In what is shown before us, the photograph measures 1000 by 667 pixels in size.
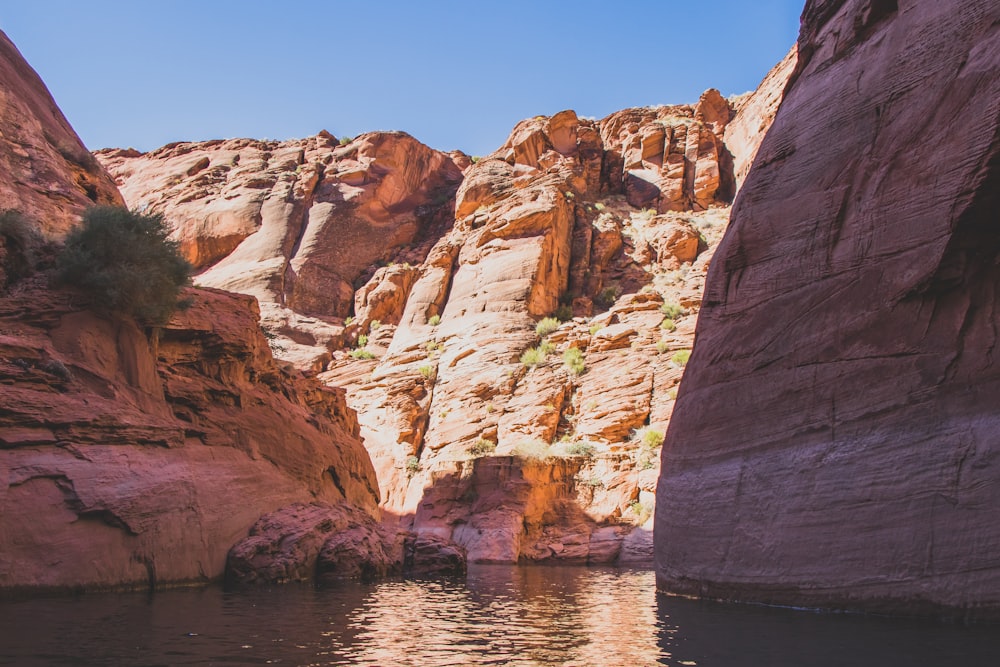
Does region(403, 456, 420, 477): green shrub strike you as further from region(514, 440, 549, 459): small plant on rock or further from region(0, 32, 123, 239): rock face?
region(0, 32, 123, 239): rock face

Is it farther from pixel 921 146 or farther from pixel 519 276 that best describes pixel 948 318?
pixel 519 276

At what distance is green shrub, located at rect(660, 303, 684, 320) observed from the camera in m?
36.2

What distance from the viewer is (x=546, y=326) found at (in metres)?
38.6

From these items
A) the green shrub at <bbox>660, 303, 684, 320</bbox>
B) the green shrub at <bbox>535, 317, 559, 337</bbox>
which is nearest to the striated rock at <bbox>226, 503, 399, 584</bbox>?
the green shrub at <bbox>535, 317, 559, 337</bbox>

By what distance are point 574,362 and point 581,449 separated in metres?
5.37

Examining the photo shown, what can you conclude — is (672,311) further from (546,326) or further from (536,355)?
(536,355)

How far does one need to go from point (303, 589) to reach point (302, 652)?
259 inches

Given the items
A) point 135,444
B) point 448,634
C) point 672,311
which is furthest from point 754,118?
point 448,634

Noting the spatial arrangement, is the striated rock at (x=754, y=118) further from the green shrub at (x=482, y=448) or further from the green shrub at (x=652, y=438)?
the green shrub at (x=482, y=448)

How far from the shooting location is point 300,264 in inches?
1917

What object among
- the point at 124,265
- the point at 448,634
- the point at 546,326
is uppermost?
the point at 546,326

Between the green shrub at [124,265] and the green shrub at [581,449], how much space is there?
1810 cm

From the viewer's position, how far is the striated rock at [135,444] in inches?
452

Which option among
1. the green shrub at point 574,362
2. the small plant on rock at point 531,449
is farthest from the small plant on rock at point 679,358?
the small plant on rock at point 531,449
